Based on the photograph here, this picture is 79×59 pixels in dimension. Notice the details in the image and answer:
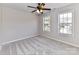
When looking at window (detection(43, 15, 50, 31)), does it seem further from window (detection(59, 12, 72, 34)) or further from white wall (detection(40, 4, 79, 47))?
window (detection(59, 12, 72, 34))

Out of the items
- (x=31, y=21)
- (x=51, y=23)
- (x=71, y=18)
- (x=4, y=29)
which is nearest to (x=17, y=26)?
(x=4, y=29)

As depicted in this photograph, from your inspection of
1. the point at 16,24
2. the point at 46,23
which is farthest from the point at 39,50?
the point at 46,23

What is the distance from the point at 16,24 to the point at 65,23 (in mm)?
2886

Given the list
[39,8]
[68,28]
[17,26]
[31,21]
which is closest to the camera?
[39,8]

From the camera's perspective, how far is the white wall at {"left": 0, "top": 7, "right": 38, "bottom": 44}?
4840mm

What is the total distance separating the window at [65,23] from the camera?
4.65 m

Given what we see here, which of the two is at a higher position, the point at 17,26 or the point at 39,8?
the point at 39,8

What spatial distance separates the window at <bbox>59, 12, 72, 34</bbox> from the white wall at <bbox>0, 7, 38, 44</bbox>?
2.55m

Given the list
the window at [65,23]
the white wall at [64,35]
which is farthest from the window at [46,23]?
the window at [65,23]

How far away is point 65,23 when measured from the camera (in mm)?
4980

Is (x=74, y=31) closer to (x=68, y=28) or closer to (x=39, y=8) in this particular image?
(x=68, y=28)

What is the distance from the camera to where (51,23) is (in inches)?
250
